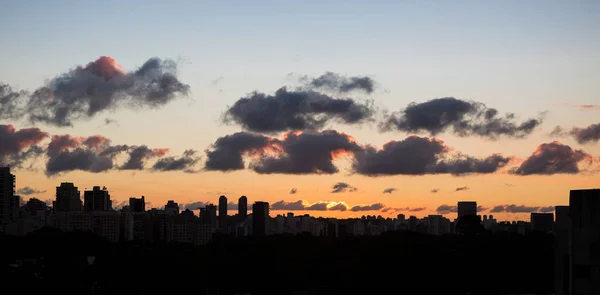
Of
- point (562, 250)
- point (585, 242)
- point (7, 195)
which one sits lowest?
point (562, 250)

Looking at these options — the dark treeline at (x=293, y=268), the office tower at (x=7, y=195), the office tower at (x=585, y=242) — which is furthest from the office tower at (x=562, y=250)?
the office tower at (x=7, y=195)

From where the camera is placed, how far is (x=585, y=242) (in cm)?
1122

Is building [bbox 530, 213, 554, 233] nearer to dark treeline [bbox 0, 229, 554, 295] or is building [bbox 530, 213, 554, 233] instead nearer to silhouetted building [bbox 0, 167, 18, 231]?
dark treeline [bbox 0, 229, 554, 295]

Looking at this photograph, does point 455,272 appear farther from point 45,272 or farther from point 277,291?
point 45,272

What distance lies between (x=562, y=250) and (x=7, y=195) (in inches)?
7768

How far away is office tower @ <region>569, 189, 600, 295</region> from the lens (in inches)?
434

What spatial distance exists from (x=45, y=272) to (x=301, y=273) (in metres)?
29.8

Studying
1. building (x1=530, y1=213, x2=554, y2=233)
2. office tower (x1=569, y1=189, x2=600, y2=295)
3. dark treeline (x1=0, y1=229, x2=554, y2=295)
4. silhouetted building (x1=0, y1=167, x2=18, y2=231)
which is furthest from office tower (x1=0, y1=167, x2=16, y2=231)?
office tower (x1=569, y1=189, x2=600, y2=295)

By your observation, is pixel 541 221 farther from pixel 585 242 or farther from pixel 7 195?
pixel 585 242

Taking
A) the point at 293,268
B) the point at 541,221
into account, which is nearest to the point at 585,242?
the point at 293,268

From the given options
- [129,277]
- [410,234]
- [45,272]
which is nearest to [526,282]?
[410,234]

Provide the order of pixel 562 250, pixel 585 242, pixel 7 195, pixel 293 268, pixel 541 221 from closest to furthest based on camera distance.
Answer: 1. pixel 585 242
2. pixel 562 250
3. pixel 293 268
4. pixel 541 221
5. pixel 7 195

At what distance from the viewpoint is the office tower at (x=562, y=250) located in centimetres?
1198

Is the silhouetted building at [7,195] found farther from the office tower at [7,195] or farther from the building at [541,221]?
the building at [541,221]
